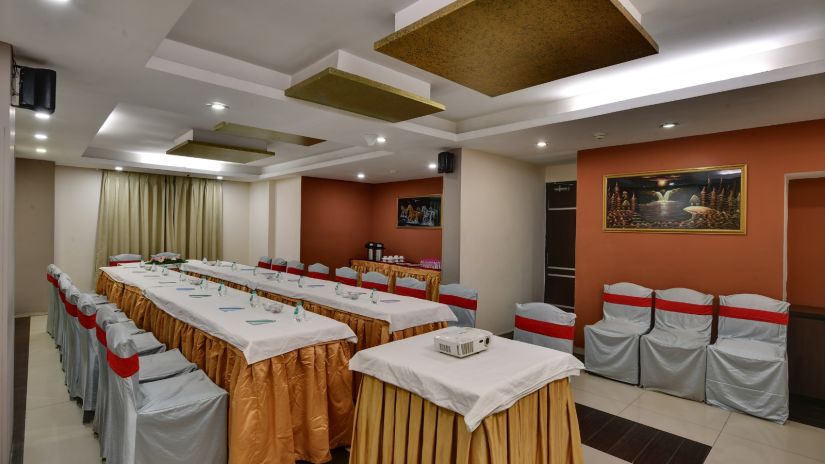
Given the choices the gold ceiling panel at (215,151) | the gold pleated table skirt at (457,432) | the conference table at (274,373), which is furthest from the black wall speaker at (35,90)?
the gold pleated table skirt at (457,432)

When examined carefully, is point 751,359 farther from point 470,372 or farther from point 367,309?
point 367,309

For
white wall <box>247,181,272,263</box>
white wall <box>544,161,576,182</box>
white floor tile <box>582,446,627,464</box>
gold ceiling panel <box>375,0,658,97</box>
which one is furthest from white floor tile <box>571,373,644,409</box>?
white wall <box>247,181,272,263</box>

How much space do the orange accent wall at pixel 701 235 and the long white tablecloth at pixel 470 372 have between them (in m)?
2.93

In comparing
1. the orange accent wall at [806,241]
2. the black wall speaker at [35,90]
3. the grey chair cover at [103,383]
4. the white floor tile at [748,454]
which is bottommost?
the white floor tile at [748,454]

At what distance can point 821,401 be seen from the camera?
3.75m

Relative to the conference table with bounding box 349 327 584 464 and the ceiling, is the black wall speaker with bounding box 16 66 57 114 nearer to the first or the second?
the ceiling

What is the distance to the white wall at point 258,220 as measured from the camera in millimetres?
8992

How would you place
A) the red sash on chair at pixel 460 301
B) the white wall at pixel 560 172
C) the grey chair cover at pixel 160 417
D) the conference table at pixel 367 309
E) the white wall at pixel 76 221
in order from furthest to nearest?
the white wall at pixel 76 221 → the white wall at pixel 560 172 → the red sash on chair at pixel 460 301 → the conference table at pixel 367 309 → the grey chair cover at pixel 160 417

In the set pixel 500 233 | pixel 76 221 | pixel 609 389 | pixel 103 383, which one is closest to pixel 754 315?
pixel 609 389

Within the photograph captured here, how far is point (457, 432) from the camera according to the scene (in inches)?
72.9

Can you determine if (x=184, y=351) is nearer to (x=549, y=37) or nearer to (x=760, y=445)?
(x=549, y=37)

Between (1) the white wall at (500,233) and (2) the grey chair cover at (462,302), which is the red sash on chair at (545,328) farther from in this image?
(1) the white wall at (500,233)

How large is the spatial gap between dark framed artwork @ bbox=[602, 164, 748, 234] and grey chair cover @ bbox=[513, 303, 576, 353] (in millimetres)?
2221

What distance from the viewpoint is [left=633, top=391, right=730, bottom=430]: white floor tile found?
3.38 meters
